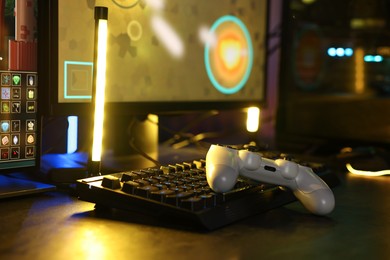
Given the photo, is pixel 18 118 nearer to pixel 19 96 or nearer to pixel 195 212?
pixel 19 96

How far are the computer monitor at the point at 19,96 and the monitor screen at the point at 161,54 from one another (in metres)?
0.02

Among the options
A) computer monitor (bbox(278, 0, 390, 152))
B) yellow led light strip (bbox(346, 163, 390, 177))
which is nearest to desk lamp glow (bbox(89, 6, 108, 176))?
yellow led light strip (bbox(346, 163, 390, 177))

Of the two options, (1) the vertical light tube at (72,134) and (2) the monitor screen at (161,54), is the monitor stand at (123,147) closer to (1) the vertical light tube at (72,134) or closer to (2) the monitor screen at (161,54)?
(1) the vertical light tube at (72,134)

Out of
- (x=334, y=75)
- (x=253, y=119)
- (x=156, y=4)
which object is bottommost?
(x=253, y=119)

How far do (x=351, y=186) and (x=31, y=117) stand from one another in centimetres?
→ 56

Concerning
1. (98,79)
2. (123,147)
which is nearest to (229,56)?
(123,147)

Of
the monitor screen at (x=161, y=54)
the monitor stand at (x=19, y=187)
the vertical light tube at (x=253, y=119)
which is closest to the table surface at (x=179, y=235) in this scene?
the monitor stand at (x=19, y=187)

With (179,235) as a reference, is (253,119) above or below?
above

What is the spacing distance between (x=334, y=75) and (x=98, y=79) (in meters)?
0.73

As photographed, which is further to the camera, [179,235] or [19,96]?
[19,96]

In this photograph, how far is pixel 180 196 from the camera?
1.95 ft

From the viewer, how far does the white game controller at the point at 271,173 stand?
2.07 feet

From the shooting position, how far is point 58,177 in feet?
2.65

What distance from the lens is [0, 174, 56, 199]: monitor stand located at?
0.70 metres
